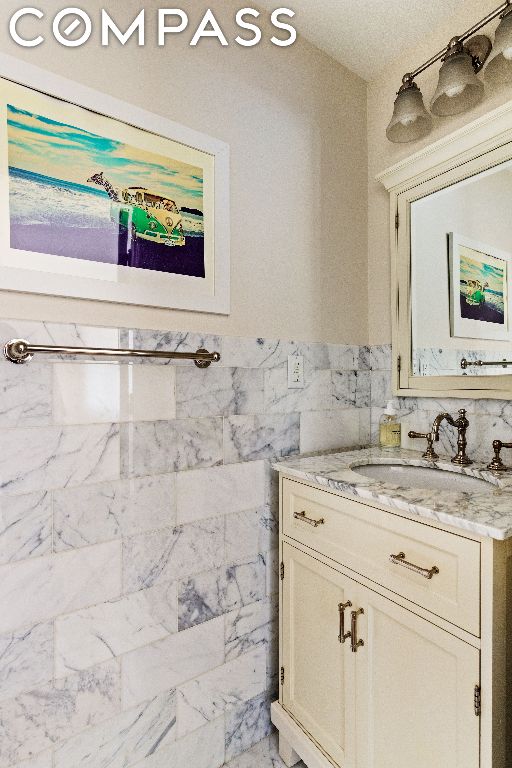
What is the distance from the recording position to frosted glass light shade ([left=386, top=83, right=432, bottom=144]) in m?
1.53

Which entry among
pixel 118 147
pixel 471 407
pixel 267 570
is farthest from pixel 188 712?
pixel 118 147

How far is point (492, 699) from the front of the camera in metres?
0.82

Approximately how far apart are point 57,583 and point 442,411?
4.46 ft

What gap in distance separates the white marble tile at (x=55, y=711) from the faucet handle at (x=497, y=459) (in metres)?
1.24

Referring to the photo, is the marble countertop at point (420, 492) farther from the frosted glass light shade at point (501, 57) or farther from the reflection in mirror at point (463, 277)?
the frosted glass light shade at point (501, 57)

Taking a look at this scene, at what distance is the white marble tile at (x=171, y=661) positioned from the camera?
1.22 meters

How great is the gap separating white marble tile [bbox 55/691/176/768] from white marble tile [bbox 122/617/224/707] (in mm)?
41

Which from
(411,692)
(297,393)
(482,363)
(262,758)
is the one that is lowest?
→ (262,758)

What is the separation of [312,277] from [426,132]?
67 cm

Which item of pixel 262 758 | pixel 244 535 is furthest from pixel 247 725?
pixel 244 535

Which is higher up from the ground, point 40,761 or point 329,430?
point 329,430

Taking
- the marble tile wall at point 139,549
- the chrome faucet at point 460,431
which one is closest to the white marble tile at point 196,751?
the marble tile wall at point 139,549

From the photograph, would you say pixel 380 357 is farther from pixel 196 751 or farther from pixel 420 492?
pixel 196 751

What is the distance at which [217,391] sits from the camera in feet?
4.56
